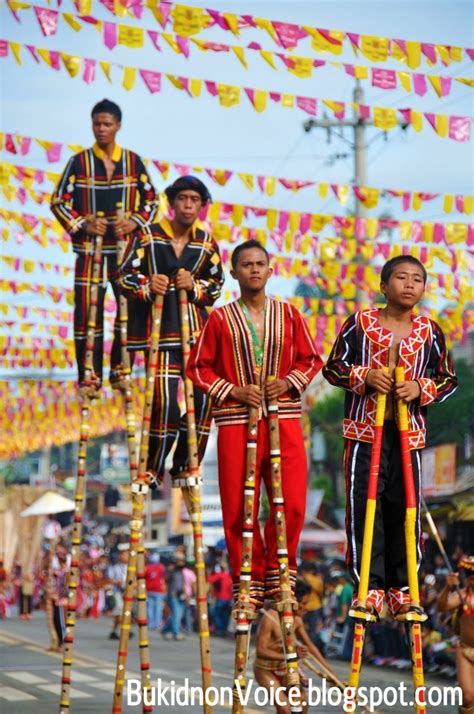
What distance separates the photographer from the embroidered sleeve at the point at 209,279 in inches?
320

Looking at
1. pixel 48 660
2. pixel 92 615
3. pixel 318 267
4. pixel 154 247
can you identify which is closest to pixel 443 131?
pixel 154 247

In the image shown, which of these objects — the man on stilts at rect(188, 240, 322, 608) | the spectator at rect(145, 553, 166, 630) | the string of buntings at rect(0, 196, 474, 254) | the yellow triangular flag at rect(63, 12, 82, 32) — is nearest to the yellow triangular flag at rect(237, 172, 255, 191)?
the string of buntings at rect(0, 196, 474, 254)

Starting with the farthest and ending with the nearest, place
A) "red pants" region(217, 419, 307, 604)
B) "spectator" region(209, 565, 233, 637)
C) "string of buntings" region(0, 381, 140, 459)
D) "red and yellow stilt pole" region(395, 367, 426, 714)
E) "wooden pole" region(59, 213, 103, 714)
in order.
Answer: "string of buntings" region(0, 381, 140, 459) < "spectator" region(209, 565, 233, 637) < "wooden pole" region(59, 213, 103, 714) < "red pants" region(217, 419, 307, 604) < "red and yellow stilt pole" region(395, 367, 426, 714)

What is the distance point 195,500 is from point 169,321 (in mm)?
1188

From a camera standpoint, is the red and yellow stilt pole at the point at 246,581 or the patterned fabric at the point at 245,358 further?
the patterned fabric at the point at 245,358

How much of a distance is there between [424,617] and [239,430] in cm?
140

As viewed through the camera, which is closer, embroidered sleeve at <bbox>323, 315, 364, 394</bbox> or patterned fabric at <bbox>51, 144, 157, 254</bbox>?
embroidered sleeve at <bbox>323, 315, 364, 394</bbox>

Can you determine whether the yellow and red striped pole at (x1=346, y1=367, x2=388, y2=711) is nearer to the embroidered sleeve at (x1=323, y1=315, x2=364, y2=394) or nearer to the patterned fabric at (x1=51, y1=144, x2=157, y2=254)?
the embroidered sleeve at (x1=323, y1=315, x2=364, y2=394)

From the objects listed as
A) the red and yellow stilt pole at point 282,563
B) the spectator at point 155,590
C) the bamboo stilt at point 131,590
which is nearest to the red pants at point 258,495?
the red and yellow stilt pole at point 282,563

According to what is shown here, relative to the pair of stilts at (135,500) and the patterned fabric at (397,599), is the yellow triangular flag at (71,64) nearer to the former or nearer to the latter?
the pair of stilts at (135,500)

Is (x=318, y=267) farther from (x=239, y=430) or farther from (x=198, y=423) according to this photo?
(x=239, y=430)

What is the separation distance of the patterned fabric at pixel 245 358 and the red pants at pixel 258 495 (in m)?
0.11

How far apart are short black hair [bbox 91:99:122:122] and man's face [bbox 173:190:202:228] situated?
1076mm

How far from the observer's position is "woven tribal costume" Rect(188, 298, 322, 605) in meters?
6.68
